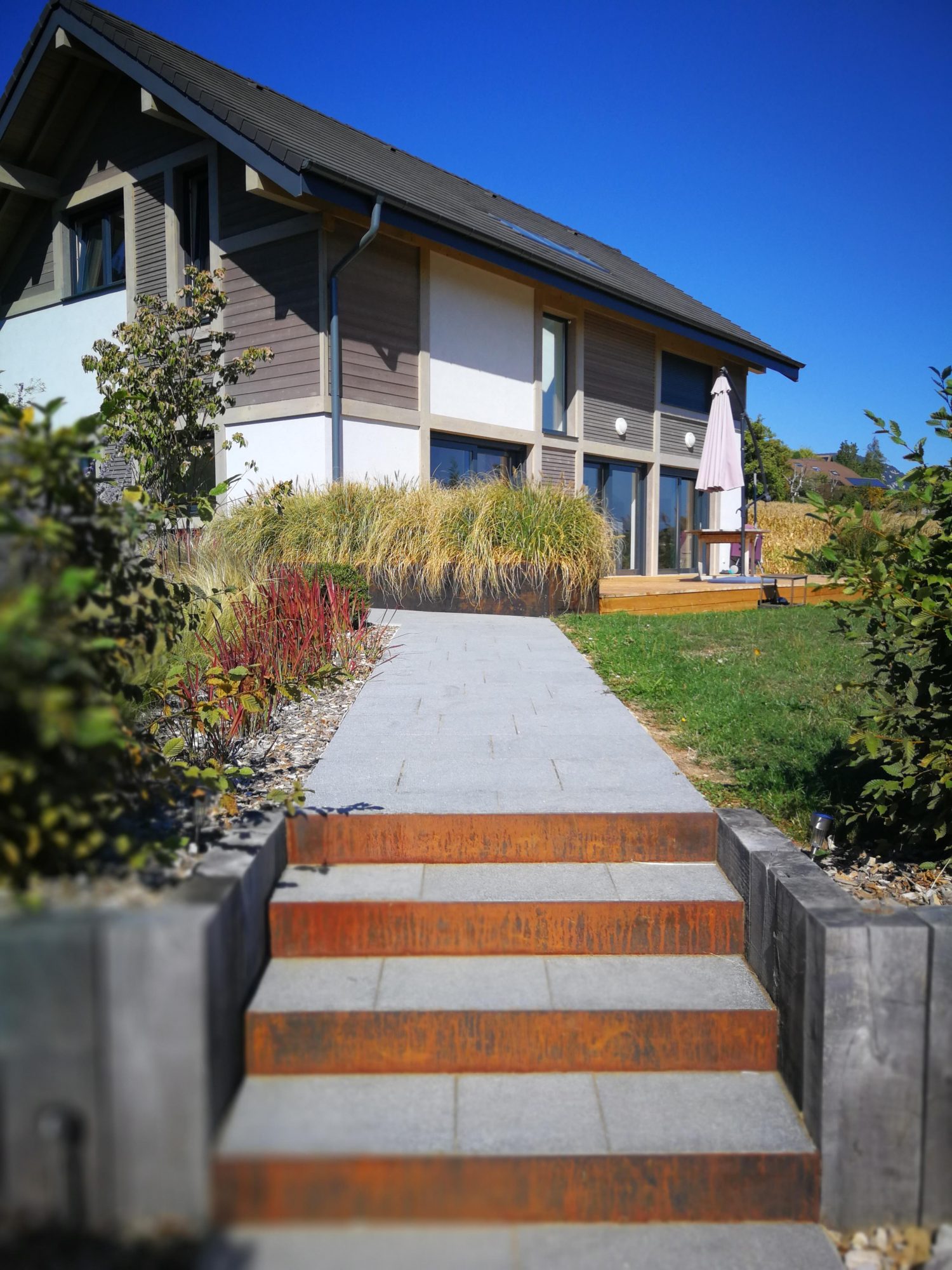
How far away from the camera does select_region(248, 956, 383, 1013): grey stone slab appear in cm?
228

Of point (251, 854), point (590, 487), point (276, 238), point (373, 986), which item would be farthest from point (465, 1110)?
point (590, 487)

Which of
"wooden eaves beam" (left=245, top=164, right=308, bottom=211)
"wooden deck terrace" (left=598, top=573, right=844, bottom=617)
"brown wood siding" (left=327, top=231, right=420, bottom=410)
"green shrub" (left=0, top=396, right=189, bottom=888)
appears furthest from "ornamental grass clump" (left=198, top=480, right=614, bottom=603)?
"green shrub" (left=0, top=396, right=189, bottom=888)

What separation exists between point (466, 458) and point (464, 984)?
11195mm

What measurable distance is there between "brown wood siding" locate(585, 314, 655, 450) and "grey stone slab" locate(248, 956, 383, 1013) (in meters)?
13.4

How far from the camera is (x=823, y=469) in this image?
61250 mm

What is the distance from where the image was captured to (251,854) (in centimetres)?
244

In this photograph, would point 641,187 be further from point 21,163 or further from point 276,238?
point 21,163

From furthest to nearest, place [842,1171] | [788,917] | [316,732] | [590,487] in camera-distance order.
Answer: [590,487] < [316,732] < [788,917] < [842,1171]

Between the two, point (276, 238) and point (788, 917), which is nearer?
point (788, 917)

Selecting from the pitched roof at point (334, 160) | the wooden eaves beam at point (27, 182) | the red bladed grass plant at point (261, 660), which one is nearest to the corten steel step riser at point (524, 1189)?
the red bladed grass plant at point (261, 660)

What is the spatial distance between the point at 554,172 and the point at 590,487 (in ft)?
19.1

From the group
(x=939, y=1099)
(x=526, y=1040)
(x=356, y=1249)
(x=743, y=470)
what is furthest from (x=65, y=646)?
(x=743, y=470)

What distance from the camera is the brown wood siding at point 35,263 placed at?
14.5 meters

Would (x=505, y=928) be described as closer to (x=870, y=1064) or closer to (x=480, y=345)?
(x=870, y=1064)
